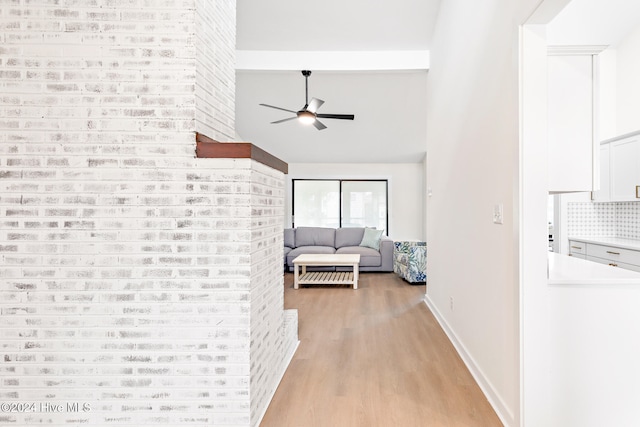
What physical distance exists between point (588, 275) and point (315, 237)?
5319mm

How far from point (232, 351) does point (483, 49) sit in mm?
2408

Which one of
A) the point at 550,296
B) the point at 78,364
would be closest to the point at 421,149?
the point at 550,296

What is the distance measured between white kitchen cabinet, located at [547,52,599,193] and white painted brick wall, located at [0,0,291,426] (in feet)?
5.34

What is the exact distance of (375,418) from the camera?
1870 mm

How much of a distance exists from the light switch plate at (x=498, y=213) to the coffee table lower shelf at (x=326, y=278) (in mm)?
3136

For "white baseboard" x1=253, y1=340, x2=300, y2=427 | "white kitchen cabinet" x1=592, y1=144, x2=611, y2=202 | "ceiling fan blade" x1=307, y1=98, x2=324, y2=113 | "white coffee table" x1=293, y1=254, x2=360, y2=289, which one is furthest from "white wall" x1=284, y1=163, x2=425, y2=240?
"white baseboard" x1=253, y1=340, x2=300, y2=427

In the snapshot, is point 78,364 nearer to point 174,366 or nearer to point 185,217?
point 174,366

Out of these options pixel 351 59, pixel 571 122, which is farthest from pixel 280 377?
pixel 351 59

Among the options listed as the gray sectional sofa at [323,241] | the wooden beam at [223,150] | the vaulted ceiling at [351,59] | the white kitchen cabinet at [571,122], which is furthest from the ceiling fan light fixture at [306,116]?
the white kitchen cabinet at [571,122]

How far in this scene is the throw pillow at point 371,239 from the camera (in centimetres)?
643

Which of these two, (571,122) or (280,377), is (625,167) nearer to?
(571,122)

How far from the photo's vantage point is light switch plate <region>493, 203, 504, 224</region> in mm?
1933

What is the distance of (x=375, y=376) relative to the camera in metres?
2.33

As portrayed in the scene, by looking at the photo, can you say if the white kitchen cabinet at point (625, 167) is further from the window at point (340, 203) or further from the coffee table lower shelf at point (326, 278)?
the window at point (340, 203)
